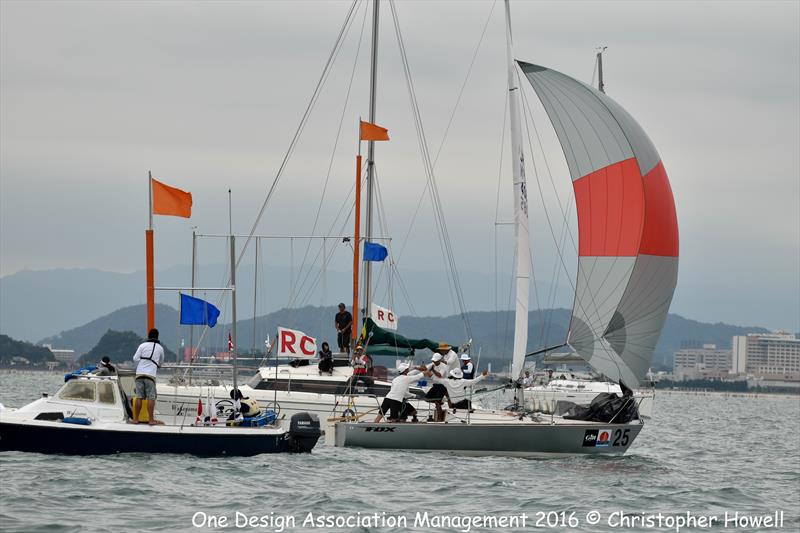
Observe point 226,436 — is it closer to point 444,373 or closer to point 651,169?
point 444,373

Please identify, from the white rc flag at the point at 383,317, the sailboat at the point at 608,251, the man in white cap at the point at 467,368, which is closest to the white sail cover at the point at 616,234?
the sailboat at the point at 608,251

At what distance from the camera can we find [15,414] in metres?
20.7

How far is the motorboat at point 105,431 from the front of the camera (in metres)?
20.3

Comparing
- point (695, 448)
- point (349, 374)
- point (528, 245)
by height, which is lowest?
point (695, 448)

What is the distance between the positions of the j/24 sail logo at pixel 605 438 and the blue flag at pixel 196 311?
26.3ft

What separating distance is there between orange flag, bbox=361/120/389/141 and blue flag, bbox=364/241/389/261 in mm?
3049

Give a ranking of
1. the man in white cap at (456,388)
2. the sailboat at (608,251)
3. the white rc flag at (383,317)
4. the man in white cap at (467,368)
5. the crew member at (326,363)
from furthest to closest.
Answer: the white rc flag at (383,317), the crew member at (326,363), the man in white cap at (467,368), the sailboat at (608,251), the man in white cap at (456,388)

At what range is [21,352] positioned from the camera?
173875mm

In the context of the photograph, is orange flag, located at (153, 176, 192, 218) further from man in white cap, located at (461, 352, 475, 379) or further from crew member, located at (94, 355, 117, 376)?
man in white cap, located at (461, 352, 475, 379)

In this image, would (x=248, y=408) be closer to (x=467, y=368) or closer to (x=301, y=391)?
(x=301, y=391)

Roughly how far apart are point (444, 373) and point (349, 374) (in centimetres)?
476

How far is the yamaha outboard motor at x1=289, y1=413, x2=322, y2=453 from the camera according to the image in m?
22.3

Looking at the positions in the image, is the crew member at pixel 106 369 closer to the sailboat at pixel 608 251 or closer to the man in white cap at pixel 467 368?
the sailboat at pixel 608 251

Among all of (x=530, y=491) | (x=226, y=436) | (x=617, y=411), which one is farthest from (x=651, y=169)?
(x=226, y=436)
